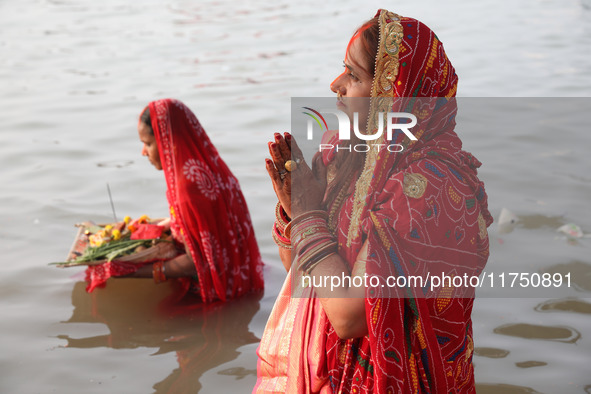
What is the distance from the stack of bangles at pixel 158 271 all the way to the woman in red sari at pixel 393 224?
82.5 inches

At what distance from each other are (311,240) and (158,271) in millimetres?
2266

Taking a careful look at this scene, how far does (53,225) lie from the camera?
18.7 ft

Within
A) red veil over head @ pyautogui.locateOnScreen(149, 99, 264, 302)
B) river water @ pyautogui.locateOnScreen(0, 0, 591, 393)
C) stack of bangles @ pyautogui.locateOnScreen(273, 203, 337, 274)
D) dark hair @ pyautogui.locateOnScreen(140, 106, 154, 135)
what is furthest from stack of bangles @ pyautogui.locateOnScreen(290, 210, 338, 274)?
dark hair @ pyautogui.locateOnScreen(140, 106, 154, 135)

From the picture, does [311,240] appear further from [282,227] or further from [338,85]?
[338,85]

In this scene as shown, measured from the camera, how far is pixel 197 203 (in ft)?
13.2

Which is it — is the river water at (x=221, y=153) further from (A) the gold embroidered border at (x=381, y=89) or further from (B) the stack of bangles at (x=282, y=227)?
(A) the gold embroidered border at (x=381, y=89)

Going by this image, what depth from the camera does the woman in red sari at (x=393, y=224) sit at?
1994 millimetres

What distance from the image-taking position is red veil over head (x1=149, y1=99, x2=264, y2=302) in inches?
159

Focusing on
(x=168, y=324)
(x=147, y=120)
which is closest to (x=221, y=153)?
(x=147, y=120)

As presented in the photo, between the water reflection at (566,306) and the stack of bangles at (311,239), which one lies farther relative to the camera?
the water reflection at (566,306)

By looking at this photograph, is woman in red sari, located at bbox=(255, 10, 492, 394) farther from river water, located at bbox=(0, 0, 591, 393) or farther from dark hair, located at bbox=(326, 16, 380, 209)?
river water, located at bbox=(0, 0, 591, 393)

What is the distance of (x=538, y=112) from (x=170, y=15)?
27.2 feet

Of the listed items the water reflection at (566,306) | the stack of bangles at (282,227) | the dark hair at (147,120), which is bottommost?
the water reflection at (566,306)

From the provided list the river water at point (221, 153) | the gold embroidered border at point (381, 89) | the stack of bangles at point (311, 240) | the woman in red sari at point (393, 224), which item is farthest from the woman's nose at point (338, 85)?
the river water at point (221, 153)
